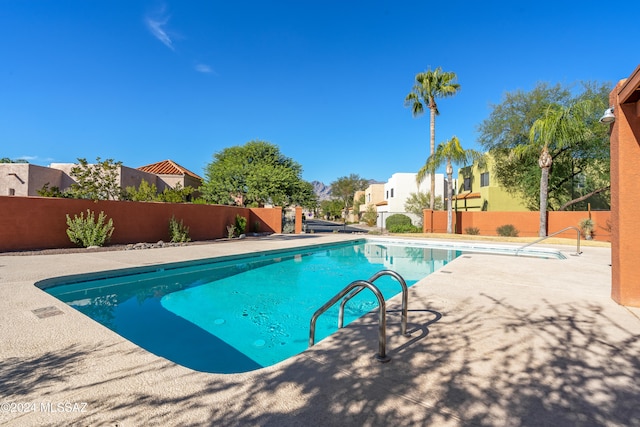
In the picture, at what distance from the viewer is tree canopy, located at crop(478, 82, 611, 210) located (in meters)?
20.3

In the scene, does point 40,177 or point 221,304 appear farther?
point 40,177

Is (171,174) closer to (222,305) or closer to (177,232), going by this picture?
(177,232)

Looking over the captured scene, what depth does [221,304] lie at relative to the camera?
21.8 feet

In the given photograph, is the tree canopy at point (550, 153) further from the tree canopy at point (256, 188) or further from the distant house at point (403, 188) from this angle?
the tree canopy at point (256, 188)

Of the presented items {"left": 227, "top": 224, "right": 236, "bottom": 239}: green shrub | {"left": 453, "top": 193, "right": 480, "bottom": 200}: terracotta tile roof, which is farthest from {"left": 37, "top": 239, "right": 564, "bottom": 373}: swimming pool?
{"left": 453, "top": 193, "right": 480, "bottom": 200}: terracotta tile roof

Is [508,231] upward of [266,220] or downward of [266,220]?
downward

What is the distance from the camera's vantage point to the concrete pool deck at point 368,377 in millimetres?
2074

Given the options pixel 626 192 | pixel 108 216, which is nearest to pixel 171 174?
pixel 108 216

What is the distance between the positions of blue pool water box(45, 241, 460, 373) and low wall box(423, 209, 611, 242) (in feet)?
42.8

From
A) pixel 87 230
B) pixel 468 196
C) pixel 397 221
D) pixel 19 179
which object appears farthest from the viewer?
pixel 468 196

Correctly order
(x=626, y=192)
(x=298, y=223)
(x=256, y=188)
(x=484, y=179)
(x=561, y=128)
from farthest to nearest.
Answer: (x=484, y=179), (x=298, y=223), (x=256, y=188), (x=561, y=128), (x=626, y=192)

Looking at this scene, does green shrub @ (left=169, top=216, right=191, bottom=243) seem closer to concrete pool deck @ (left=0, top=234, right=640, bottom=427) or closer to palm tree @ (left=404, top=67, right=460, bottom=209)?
concrete pool deck @ (left=0, top=234, right=640, bottom=427)

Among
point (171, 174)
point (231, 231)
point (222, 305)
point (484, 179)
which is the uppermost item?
point (484, 179)

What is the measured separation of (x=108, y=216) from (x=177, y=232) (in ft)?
9.58
